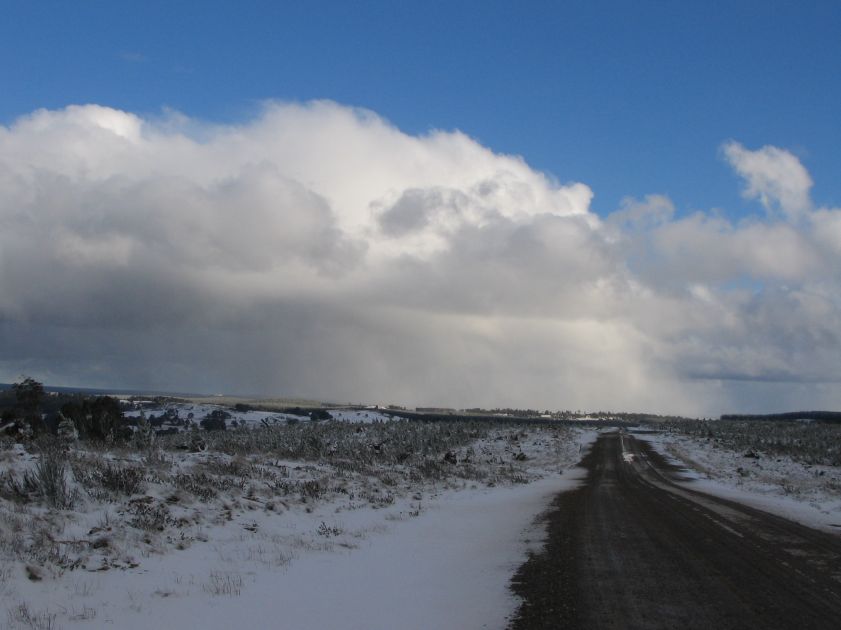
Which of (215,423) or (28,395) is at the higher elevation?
(28,395)

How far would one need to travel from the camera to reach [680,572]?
1155 centimetres

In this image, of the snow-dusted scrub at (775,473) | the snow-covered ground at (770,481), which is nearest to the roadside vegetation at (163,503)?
the snow-covered ground at (770,481)

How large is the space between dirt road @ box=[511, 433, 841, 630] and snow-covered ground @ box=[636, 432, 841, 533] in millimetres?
2417

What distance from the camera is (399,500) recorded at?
75.7 feet

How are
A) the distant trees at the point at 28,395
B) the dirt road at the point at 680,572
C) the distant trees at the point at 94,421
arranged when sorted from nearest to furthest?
the dirt road at the point at 680,572 < the distant trees at the point at 94,421 < the distant trees at the point at 28,395

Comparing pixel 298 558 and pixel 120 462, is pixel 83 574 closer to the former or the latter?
pixel 298 558

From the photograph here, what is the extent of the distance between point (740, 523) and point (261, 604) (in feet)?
46.2

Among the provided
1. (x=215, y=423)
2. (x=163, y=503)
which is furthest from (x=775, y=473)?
(x=215, y=423)

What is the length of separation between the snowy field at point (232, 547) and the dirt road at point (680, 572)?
830 mm

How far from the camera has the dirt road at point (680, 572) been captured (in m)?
8.78

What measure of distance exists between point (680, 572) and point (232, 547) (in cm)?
889

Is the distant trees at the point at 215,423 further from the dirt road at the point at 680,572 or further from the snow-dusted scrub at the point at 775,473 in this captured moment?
the dirt road at the point at 680,572

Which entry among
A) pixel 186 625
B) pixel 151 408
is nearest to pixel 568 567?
pixel 186 625

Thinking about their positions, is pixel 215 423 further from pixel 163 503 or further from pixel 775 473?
pixel 163 503
